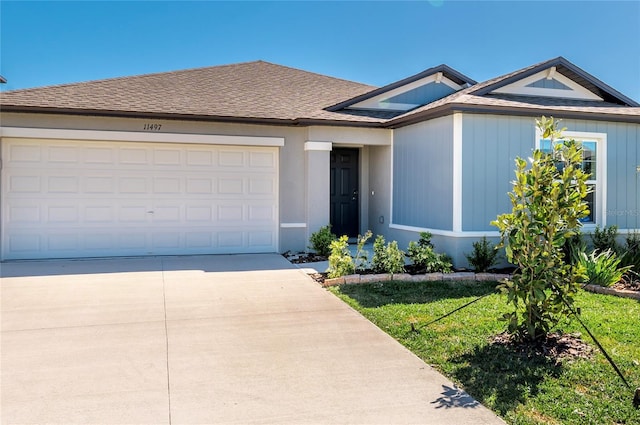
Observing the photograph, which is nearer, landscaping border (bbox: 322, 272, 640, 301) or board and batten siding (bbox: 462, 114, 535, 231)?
landscaping border (bbox: 322, 272, 640, 301)

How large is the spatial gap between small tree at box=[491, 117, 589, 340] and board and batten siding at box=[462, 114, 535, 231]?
4127 millimetres

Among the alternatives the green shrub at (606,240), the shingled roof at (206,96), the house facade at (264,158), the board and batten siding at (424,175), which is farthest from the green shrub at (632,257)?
the shingled roof at (206,96)

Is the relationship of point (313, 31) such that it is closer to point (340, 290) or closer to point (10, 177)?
point (10, 177)

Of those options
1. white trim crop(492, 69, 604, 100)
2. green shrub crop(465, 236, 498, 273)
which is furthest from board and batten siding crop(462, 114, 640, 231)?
white trim crop(492, 69, 604, 100)

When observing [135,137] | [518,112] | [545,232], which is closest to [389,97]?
[518,112]

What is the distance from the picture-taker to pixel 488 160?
905 cm

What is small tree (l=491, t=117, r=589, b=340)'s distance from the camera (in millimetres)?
4578

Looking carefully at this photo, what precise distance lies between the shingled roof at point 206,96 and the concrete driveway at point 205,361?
4.04 metres

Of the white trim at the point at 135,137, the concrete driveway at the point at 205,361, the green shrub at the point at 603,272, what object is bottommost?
the concrete driveway at the point at 205,361

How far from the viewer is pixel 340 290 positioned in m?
7.47

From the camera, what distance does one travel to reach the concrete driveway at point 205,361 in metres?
3.57

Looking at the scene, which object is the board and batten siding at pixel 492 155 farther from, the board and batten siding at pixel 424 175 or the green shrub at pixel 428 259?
the green shrub at pixel 428 259

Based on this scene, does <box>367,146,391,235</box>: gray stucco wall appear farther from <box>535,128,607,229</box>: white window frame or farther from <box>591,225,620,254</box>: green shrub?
<box>591,225,620,254</box>: green shrub

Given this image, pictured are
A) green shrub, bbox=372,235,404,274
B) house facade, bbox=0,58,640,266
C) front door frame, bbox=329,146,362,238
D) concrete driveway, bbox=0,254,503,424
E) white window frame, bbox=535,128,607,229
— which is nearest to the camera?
concrete driveway, bbox=0,254,503,424
